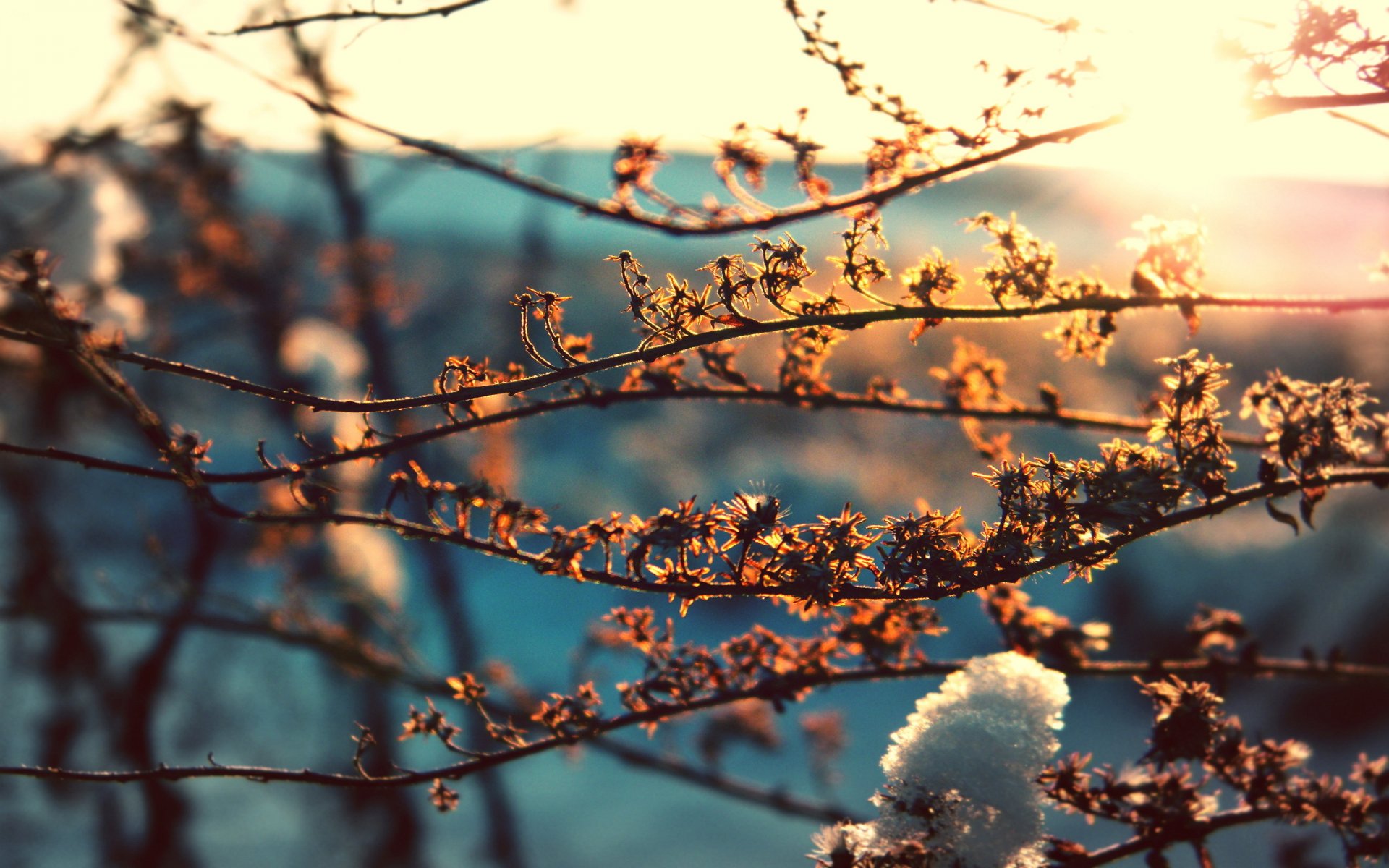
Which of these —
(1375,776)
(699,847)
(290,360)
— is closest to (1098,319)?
(1375,776)

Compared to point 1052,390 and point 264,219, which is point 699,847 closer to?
point 264,219

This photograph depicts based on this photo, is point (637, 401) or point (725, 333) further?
point (637, 401)

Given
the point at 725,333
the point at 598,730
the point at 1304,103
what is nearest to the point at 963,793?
the point at 598,730

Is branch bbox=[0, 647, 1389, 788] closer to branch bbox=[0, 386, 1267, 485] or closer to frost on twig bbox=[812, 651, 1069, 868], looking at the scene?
frost on twig bbox=[812, 651, 1069, 868]

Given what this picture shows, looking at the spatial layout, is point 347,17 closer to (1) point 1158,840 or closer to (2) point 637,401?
(2) point 637,401

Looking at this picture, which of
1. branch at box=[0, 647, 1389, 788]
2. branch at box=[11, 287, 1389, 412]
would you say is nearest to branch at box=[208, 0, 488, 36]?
branch at box=[11, 287, 1389, 412]

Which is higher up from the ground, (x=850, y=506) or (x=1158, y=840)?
(x=850, y=506)

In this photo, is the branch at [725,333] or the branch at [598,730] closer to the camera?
the branch at [725,333]

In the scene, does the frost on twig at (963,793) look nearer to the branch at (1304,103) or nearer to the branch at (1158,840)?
the branch at (1158,840)

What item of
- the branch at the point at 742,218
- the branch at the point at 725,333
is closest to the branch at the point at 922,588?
the branch at the point at 725,333
